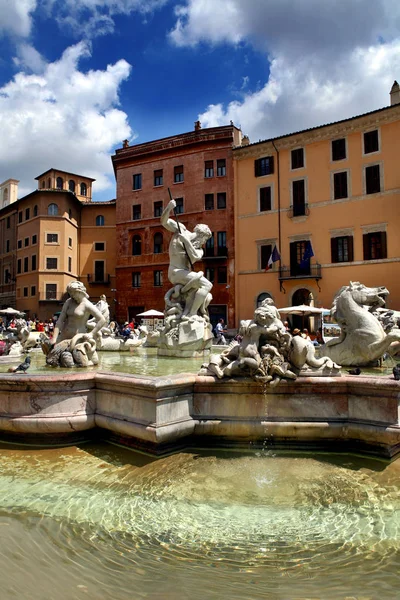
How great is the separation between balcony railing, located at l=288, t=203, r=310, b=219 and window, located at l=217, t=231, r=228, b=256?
530 cm

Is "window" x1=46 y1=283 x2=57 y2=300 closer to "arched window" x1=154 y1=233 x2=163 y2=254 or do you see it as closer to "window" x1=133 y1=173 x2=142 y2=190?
"arched window" x1=154 y1=233 x2=163 y2=254

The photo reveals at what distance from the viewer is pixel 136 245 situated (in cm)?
3697

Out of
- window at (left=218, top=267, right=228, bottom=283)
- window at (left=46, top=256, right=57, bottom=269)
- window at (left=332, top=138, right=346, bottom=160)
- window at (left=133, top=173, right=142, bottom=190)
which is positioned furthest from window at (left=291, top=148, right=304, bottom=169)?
window at (left=46, top=256, right=57, bottom=269)

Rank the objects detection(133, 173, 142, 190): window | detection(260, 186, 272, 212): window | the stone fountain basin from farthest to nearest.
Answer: detection(133, 173, 142, 190): window < detection(260, 186, 272, 212): window < the stone fountain basin

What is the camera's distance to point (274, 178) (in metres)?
30.6

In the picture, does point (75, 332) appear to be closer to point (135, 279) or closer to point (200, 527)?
point (200, 527)

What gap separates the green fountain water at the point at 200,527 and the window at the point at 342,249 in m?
25.2

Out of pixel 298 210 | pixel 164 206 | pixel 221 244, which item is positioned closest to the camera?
pixel 298 210

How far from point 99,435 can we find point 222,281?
27946 millimetres

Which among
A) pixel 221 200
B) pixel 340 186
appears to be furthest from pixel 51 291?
pixel 340 186

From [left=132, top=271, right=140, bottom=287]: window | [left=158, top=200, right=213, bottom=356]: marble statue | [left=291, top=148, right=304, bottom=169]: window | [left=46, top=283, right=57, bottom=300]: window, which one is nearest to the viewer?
[left=158, top=200, right=213, bottom=356]: marble statue

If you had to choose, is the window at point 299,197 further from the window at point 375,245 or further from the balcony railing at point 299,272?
the window at point 375,245

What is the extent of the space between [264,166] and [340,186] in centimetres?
575

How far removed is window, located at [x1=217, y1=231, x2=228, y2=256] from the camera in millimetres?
32344
